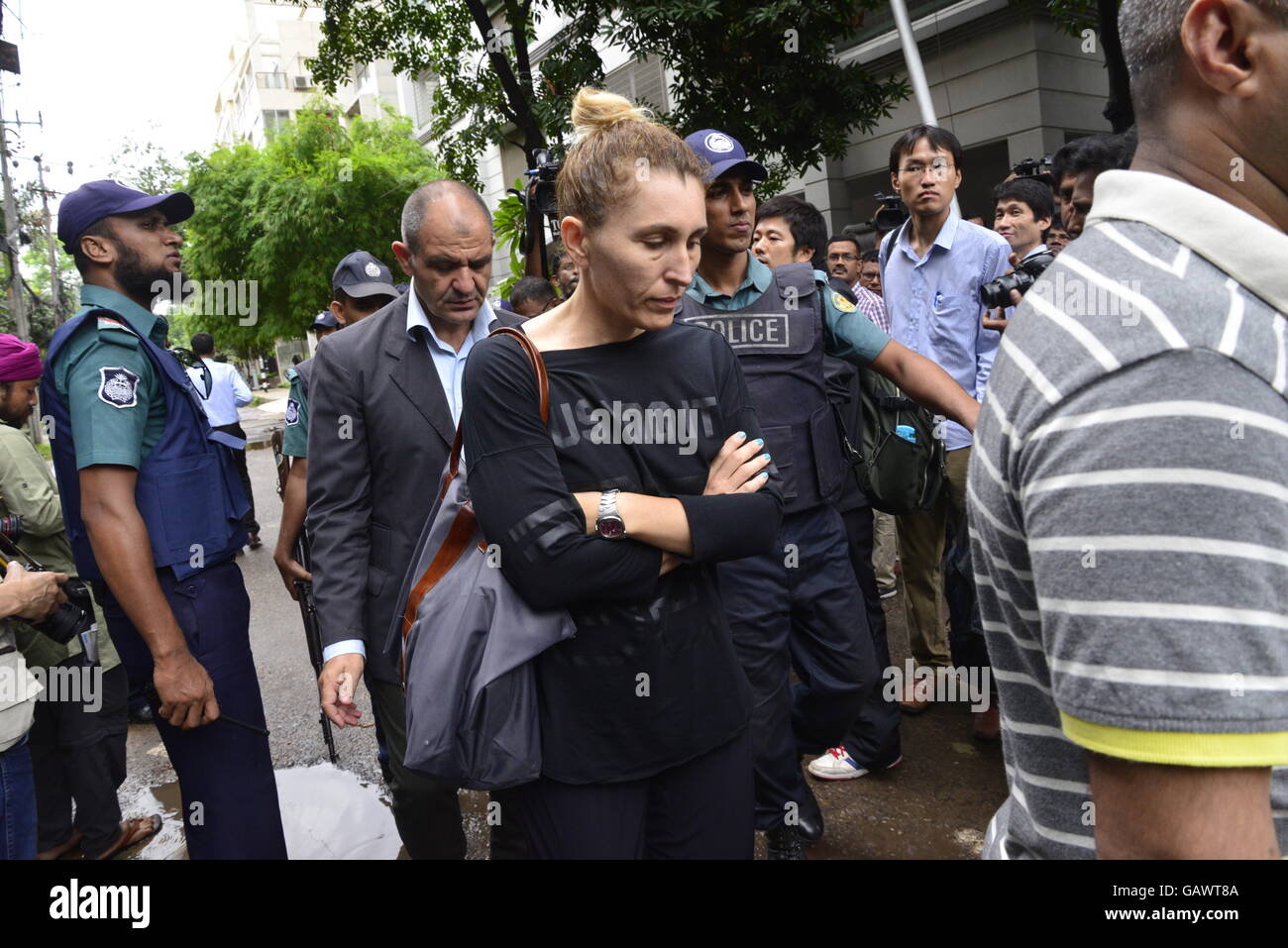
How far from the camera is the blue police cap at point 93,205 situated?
268 cm

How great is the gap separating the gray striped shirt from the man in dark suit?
2.12m

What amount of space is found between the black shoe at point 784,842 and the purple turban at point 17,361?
12.4ft

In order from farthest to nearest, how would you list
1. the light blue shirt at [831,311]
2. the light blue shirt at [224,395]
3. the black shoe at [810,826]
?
the light blue shirt at [224,395] < the black shoe at [810,826] < the light blue shirt at [831,311]

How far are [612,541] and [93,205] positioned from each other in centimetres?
207

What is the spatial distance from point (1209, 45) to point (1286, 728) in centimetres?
60

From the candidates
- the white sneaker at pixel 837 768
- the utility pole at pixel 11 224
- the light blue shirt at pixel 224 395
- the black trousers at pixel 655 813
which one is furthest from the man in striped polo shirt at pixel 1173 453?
the utility pole at pixel 11 224

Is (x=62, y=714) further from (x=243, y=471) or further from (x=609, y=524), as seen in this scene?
(x=243, y=471)

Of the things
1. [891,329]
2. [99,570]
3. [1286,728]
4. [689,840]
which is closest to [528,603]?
[689,840]

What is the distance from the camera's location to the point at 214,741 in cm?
263

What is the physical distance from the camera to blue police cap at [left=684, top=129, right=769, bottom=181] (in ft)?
10.1

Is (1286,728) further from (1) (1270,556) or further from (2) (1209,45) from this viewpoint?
(2) (1209,45)

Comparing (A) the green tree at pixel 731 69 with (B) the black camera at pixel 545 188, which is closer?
(B) the black camera at pixel 545 188

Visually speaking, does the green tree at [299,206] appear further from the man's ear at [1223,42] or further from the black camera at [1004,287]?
the man's ear at [1223,42]

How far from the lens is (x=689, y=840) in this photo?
1.86 meters
